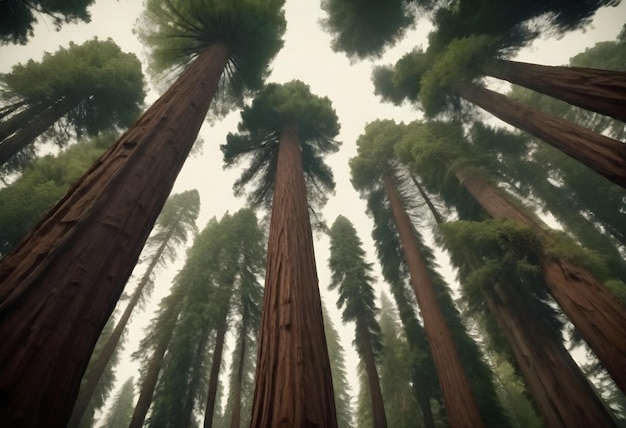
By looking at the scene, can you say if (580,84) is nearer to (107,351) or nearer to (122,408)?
(107,351)

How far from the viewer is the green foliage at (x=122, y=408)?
100 feet

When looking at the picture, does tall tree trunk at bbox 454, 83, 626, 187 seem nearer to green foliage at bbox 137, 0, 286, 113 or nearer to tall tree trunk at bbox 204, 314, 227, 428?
green foliage at bbox 137, 0, 286, 113

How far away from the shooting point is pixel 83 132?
12289 mm

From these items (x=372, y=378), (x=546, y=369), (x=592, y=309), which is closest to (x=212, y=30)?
(x=592, y=309)

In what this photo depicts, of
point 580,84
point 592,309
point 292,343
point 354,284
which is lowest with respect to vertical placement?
point 292,343

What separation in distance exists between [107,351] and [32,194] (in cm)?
934

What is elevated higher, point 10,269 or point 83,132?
point 83,132

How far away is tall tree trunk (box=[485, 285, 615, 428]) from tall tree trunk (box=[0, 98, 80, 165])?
16751mm

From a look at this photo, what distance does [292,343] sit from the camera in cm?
214

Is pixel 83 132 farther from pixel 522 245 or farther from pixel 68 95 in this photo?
pixel 522 245

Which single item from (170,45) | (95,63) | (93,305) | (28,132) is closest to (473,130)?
(170,45)

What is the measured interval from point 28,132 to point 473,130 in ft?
59.8

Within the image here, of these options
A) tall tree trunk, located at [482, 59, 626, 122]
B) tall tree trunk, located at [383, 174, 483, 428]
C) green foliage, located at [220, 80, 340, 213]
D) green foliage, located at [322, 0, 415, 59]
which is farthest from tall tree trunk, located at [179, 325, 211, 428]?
green foliage, located at [322, 0, 415, 59]

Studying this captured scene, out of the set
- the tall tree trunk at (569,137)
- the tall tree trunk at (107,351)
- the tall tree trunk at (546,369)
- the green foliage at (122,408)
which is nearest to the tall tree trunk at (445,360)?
→ the tall tree trunk at (546,369)
